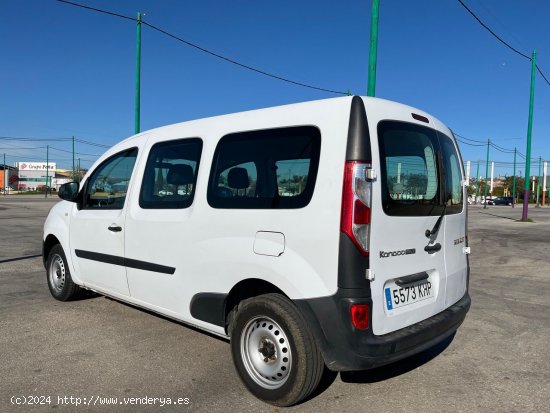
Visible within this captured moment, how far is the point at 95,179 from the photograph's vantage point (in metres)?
4.89

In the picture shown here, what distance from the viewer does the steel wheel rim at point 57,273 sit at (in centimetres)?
551

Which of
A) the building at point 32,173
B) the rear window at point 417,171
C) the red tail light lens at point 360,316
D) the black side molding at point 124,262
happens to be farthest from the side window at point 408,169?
the building at point 32,173

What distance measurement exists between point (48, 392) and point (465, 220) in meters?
3.49

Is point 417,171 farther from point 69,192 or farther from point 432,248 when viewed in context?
point 69,192

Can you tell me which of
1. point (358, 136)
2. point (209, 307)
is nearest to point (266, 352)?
point (209, 307)

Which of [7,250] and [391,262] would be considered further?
[7,250]

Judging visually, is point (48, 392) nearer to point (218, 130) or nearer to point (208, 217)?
point (208, 217)

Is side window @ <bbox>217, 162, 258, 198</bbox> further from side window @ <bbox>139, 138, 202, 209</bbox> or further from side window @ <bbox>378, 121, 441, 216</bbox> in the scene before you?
side window @ <bbox>378, 121, 441, 216</bbox>

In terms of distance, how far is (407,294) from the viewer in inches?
122

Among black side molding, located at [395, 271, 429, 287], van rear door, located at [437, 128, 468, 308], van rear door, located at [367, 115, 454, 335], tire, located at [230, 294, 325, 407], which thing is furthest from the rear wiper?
tire, located at [230, 294, 325, 407]

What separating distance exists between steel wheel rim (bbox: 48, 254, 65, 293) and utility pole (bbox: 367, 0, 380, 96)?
6281mm

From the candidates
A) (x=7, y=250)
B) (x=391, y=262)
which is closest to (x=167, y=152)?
(x=391, y=262)

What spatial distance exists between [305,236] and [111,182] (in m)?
2.60

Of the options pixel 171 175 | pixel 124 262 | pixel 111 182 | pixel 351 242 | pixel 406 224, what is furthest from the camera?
pixel 111 182
